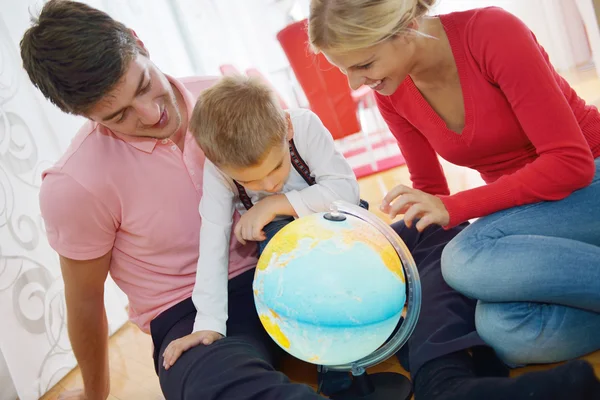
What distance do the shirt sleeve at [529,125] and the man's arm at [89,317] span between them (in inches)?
39.8

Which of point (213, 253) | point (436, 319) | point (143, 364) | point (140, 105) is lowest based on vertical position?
point (143, 364)

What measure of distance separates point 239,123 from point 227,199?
0.94ft

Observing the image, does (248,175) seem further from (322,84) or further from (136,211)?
(322,84)

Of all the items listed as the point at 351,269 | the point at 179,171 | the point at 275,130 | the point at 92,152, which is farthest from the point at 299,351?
the point at 92,152

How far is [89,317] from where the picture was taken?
5.20 feet

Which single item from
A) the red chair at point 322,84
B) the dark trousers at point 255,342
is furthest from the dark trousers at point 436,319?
the red chair at point 322,84

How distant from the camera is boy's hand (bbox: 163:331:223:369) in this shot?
1.35 m

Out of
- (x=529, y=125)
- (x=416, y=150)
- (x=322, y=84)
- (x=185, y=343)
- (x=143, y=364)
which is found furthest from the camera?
(x=322, y=84)

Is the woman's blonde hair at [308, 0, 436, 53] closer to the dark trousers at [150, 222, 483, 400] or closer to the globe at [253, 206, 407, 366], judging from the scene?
the globe at [253, 206, 407, 366]

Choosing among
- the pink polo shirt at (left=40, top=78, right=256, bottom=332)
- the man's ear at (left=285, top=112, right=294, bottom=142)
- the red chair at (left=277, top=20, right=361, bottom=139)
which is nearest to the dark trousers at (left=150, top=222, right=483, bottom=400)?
the pink polo shirt at (left=40, top=78, right=256, bottom=332)

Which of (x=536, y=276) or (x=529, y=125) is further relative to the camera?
(x=529, y=125)

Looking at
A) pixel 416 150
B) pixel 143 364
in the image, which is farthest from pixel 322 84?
pixel 143 364

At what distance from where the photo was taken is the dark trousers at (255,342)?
1.18 meters

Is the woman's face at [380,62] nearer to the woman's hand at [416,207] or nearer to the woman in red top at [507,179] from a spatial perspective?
the woman in red top at [507,179]
